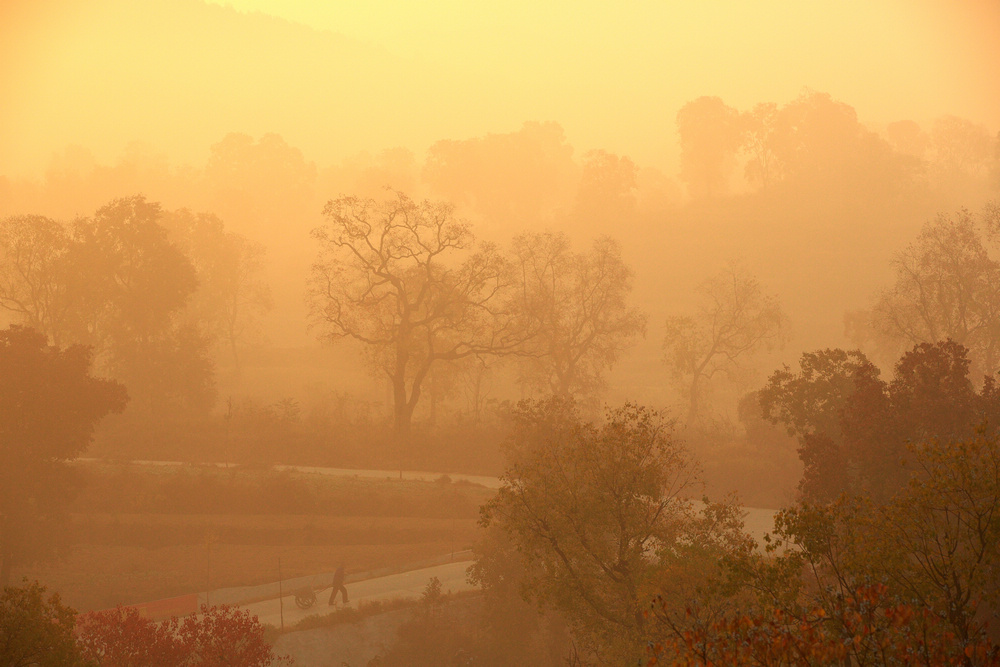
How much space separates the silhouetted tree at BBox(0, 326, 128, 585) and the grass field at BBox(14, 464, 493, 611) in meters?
2.49

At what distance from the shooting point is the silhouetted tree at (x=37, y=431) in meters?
33.8

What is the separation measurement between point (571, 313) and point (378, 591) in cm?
3225

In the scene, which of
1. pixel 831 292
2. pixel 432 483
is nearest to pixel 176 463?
pixel 432 483

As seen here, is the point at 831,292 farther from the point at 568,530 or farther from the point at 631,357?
the point at 568,530

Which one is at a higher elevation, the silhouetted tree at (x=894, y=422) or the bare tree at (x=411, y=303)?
the bare tree at (x=411, y=303)

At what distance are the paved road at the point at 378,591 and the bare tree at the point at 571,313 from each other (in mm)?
22754

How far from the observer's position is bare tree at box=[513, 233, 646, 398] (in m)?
58.7

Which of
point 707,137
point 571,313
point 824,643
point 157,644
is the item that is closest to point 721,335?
point 571,313

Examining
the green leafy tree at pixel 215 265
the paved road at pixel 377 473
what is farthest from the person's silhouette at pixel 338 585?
the green leafy tree at pixel 215 265

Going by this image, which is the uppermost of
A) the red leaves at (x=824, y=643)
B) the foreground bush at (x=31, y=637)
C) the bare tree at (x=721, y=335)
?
the bare tree at (x=721, y=335)

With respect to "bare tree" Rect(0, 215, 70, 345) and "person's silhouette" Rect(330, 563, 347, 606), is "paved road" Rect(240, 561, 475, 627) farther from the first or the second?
"bare tree" Rect(0, 215, 70, 345)

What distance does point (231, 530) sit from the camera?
4138cm

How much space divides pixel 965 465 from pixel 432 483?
114 feet

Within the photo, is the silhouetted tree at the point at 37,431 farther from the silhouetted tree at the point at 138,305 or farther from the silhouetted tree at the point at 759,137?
the silhouetted tree at the point at 759,137
